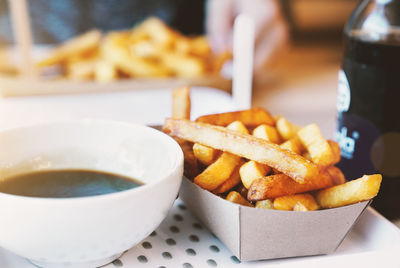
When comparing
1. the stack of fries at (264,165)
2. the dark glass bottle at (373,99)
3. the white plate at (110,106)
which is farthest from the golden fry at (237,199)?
the white plate at (110,106)

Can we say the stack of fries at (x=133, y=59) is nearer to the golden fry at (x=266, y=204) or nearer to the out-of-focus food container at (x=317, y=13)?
the golden fry at (x=266, y=204)

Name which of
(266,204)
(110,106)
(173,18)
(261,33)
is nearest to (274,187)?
(266,204)

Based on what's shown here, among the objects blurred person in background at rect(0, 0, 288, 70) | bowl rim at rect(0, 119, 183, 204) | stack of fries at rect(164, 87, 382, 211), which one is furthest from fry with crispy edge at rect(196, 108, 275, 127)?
blurred person in background at rect(0, 0, 288, 70)

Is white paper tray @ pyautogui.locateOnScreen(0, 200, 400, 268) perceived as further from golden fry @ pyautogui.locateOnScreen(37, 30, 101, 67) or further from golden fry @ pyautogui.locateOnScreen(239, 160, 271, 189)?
golden fry @ pyautogui.locateOnScreen(37, 30, 101, 67)

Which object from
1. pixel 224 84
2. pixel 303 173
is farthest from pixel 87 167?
pixel 224 84

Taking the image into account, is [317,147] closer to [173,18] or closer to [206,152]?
[206,152]
